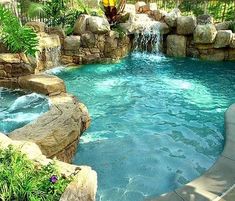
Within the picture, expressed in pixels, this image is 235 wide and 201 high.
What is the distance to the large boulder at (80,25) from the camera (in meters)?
13.1

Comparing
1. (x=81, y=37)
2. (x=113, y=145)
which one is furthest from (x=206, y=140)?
(x=81, y=37)

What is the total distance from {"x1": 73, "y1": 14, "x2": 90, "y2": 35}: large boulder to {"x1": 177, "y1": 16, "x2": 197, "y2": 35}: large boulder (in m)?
3.90

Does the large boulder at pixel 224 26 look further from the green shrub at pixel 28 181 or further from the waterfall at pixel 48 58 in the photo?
the green shrub at pixel 28 181

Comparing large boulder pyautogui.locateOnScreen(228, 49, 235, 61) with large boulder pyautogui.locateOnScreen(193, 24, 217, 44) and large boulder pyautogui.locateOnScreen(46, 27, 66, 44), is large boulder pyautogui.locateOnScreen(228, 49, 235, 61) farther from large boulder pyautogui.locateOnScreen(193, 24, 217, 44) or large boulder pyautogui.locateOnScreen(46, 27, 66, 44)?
large boulder pyautogui.locateOnScreen(46, 27, 66, 44)

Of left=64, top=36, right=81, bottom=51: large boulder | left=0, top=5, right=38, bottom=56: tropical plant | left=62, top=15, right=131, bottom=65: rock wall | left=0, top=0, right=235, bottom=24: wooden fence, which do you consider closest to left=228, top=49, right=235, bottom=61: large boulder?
left=0, top=0, right=235, bottom=24: wooden fence

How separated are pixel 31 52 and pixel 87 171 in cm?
546

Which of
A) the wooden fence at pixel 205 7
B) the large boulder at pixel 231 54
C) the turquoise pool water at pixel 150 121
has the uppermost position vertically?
the wooden fence at pixel 205 7

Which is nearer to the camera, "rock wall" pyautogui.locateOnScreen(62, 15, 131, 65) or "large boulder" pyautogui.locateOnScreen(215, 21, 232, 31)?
"rock wall" pyautogui.locateOnScreen(62, 15, 131, 65)

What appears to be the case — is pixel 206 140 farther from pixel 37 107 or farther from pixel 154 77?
pixel 154 77

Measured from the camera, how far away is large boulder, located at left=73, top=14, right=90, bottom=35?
1311 centimetres

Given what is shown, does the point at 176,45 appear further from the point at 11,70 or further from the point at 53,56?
the point at 11,70

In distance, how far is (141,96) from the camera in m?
9.91

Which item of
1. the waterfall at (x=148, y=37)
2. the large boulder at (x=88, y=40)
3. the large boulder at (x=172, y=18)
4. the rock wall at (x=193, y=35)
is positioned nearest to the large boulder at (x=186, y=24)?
the rock wall at (x=193, y=35)

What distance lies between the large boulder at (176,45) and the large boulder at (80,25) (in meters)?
3.74
